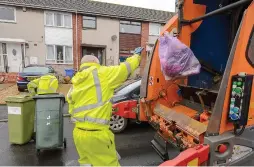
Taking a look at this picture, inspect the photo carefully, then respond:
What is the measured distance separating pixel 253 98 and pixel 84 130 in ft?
5.65

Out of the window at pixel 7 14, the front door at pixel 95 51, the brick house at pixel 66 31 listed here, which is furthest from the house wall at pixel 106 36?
the window at pixel 7 14

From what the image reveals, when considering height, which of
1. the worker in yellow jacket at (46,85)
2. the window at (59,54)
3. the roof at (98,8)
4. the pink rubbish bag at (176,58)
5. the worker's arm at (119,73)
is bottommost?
the worker in yellow jacket at (46,85)

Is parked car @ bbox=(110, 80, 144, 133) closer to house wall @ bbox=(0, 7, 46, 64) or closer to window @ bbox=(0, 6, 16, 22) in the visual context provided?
house wall @ bbox=(0, 7, 46, 64)

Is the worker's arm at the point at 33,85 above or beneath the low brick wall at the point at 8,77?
above

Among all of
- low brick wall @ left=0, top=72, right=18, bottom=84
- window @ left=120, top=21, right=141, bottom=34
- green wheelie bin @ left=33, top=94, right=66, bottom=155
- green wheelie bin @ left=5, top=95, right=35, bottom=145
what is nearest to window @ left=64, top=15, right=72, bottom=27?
window @ left=120, top=21, right=141, bottom=34

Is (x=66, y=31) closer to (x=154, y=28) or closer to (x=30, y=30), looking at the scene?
(x=30, y=30)

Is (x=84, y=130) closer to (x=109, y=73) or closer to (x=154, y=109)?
(x=109, y=73)

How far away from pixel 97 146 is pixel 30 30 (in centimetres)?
1576

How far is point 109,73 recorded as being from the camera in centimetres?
249

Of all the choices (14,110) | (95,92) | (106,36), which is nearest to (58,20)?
(106,36)

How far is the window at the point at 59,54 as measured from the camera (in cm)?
1700

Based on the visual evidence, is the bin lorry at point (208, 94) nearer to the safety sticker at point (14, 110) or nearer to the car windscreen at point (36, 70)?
the safety sticker at point (14, 110)

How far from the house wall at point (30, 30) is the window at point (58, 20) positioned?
1.51 ft

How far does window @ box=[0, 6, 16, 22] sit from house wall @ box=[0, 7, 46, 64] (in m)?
0.29
